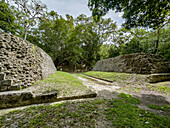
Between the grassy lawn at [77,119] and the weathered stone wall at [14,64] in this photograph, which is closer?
the grassy lawn at [77,119]

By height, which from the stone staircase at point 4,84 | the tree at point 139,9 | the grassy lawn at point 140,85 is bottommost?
the grassy lawn at point 140,85

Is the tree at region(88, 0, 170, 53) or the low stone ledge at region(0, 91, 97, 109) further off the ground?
the tree at region(88, 0, 170, 53)

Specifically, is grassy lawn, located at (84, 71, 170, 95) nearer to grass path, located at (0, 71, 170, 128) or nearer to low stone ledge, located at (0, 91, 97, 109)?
grass path, located at (0, 71, 170, 128)

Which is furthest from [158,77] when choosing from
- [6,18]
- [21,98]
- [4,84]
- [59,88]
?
[6,18]

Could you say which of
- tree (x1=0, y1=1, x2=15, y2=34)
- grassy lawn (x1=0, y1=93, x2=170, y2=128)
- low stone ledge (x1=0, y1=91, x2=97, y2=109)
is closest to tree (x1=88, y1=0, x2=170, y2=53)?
grassy lawn (x1=0, y1=93, x2=170, y2=128)

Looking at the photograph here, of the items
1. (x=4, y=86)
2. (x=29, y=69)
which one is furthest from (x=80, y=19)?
(x=4, y=86)

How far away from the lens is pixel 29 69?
398cm

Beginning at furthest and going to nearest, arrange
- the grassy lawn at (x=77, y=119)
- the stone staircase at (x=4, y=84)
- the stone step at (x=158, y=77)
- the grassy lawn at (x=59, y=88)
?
the stone step at (x=158, y=77)
the grassy lawn at (x=59, y=88)
the stone staircase at (x=4, y=84)
the grassy lawn at (x=77, y=119)

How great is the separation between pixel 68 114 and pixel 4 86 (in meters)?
3.06

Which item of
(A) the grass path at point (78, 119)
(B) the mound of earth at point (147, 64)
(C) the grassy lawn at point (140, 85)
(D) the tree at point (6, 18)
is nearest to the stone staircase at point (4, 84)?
(A) the grass path at point (78, 119)

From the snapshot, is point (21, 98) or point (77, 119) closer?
point (77, 119)

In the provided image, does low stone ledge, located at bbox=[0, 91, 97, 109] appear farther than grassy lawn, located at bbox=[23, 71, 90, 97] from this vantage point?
No

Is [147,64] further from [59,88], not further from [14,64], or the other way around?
[14,64]

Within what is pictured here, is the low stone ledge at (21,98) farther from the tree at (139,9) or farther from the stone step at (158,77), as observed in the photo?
the stone step at (158,77)
